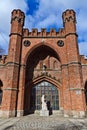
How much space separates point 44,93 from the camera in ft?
56.2

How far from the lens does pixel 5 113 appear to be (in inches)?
553

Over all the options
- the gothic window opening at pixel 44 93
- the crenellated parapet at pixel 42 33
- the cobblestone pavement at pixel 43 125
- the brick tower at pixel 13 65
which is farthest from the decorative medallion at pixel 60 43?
the cobblestone pavement at pixel 43 125

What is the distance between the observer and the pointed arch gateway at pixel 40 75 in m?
16.8

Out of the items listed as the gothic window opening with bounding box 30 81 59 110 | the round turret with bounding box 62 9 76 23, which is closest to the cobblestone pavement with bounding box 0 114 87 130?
the gothic window opening with bounding box 30 81 59 110

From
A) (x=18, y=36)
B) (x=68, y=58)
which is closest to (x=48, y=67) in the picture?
(x=68, y=58)

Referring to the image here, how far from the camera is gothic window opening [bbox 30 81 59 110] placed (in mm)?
16703

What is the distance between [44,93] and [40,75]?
227 centimetres

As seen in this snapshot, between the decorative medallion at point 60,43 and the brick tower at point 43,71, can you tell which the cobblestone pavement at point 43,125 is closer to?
the brick tower at point 43,71

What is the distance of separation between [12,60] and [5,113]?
579 centimetres

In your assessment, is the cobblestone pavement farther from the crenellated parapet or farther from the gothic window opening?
the crenellated parapet

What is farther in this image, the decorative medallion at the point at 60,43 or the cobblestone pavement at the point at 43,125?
the decorative medallion at the point at 60,43

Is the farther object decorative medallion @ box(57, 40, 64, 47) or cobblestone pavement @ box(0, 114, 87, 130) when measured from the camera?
decorative medallion @ box(57, 40, 64, 47)

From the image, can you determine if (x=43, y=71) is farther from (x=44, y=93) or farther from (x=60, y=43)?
(x=60, y=43)


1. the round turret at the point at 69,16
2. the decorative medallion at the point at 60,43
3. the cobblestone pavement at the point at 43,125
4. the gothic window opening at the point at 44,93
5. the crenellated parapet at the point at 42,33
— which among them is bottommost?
the cobblestone pavement at the point at 43,125
